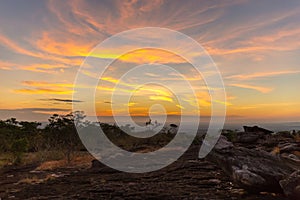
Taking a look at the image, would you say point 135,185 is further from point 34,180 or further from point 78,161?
point 78,161

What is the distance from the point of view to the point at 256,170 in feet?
53.5

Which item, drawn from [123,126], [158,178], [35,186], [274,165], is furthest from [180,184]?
[123,126]

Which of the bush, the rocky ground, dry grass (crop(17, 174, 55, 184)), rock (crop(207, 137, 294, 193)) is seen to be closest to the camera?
rock (crop(207, 137, 294, 193))

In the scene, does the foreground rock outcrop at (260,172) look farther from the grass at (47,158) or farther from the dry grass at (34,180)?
the grass at (47,158)

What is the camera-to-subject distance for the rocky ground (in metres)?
17.8

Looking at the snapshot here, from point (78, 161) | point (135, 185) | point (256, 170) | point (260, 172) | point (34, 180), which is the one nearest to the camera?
point (260, 172)

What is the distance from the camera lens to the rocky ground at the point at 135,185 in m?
17.8

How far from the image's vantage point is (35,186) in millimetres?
23297

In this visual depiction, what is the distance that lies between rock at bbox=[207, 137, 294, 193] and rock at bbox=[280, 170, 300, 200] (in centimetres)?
155

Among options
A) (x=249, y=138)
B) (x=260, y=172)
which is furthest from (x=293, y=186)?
(x=249, y=138)

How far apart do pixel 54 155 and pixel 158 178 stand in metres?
25.5

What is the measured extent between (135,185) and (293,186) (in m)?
11.7

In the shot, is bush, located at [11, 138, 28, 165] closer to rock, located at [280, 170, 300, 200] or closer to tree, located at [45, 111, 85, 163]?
tree, located at [45, 111, 85, 163]

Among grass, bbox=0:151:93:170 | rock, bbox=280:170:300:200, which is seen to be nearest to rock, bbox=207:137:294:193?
rock, bbox=280:170:300:200
